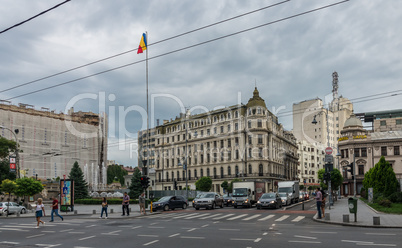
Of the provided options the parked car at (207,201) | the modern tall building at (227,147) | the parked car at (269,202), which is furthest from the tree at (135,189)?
the parked car at (269,202)

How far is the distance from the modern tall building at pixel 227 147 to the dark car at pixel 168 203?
1536 inches

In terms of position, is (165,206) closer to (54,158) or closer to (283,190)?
(283,190)

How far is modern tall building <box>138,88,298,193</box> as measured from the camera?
8662 centimetres

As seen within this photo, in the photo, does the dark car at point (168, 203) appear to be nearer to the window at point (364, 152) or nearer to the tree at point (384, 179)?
the tree at point (384, 179)

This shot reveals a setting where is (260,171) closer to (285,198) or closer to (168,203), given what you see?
(285,198)

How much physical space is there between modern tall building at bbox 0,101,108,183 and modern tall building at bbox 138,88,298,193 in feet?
45.4

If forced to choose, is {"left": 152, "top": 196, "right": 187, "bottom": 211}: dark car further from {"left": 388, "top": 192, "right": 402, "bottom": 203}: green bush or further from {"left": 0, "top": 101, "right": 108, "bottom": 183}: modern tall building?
{"left": 0, "top": 101, "right": 108, "bottom": 183}: modern tall building

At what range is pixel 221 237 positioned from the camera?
15.6 m

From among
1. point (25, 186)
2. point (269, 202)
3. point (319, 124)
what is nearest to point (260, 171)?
point (269, 202)

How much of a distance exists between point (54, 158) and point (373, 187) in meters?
67.9

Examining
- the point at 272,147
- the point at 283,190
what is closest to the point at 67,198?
the point at 283,190

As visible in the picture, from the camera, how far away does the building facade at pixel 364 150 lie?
7669cm

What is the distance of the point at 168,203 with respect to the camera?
3834 cm

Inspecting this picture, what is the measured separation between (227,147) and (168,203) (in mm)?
53640
